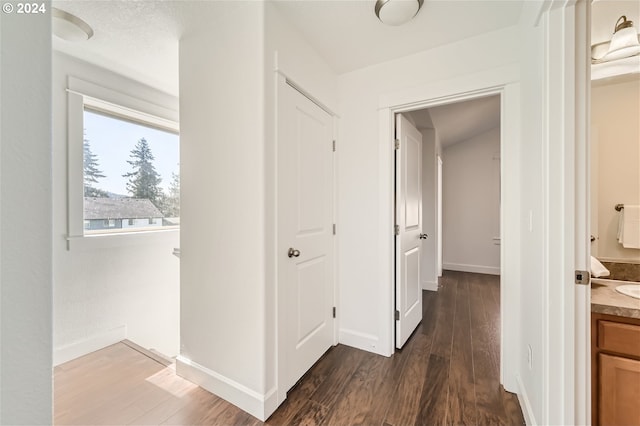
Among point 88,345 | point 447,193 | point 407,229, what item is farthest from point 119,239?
point 447,193

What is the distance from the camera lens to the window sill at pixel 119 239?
2260 mm

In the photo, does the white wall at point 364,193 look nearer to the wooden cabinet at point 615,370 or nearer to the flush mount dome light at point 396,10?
the flush mount dome light at point 396,10

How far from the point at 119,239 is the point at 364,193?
2.27m

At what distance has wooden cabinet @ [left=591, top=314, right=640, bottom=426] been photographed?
1.18 m

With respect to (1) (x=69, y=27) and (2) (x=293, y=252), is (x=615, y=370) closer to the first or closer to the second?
(2) (x=293, y=252)

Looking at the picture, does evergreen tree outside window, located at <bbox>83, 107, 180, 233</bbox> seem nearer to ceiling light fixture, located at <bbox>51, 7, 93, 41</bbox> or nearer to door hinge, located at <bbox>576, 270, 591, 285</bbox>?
ceiling light fixture, located at <bbox>51, 7, 93, 41</bbox>

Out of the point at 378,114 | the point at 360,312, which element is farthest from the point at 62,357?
the point at 378,114

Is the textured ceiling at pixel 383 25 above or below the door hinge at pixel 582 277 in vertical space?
above

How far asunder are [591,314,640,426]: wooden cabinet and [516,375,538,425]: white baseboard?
252mm

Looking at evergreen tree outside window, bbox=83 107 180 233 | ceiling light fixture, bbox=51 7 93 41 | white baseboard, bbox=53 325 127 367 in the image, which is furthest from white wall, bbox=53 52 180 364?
ceiling light fixture, bbox=51 7 93 41

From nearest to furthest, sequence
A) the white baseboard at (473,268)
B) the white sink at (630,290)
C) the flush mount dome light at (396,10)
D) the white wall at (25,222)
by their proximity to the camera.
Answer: the white wall at (25,222) → the white sink at (630,290) → the flush mount dome light at (396,10) → the white baseboard at (473,268)

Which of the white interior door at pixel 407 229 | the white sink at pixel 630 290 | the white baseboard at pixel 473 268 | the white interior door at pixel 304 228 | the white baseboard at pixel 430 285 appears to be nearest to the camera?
the white sink at pixel 630 290

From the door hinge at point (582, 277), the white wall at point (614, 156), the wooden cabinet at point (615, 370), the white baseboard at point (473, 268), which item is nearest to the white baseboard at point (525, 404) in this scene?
the wooden cabinet at point (615, 370)

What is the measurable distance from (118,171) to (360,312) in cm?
258
